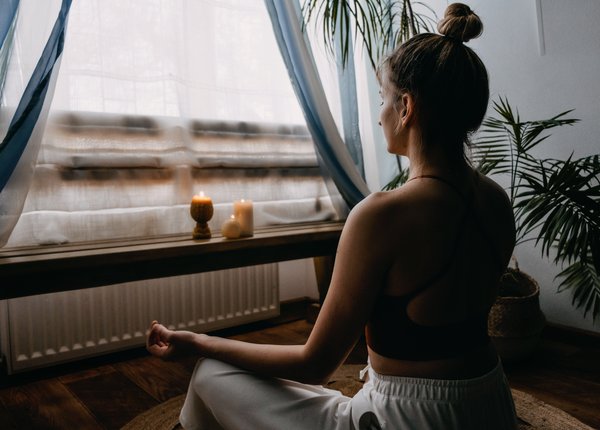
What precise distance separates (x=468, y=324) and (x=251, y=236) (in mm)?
1144

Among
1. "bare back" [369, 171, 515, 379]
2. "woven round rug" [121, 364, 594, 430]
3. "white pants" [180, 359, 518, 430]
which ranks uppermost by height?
"bare back" [369, 171, 515, 379]

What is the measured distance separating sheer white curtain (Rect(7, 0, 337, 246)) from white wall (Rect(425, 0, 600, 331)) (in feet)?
3.28

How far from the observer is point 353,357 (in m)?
1.91

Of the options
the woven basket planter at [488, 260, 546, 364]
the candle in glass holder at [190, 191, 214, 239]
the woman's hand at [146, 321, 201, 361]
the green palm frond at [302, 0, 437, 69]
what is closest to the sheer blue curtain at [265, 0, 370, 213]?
the green palm frond at [302, 0, 437, 69]

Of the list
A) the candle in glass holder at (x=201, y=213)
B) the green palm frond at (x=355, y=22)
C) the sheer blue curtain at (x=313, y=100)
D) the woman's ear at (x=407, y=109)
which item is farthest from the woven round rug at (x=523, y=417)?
the green palm frond at (x=355, y=22)

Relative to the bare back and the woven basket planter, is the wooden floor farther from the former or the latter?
the bare back

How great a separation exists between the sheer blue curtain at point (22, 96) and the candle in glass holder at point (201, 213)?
1.74ft

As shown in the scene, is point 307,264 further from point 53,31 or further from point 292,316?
point 53,31

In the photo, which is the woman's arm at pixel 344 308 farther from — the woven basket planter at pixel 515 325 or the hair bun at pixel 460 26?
the woven basket planter at pixel 515 325

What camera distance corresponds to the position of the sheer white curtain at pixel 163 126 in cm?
160

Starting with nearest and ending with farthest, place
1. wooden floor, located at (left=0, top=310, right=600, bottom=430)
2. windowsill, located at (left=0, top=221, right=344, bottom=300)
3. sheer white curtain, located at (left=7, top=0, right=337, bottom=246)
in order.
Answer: windowsill, located at (left=0, top=221, right=344, bottom=300) → wooden floor, located at (left=0, top=310, right=600, bottom=430) → sheer white curtain, located at (left=7, top=0, right=337, bottom=246)

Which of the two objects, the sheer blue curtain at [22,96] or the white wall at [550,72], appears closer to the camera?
the sheer blue curtain at [22,96]

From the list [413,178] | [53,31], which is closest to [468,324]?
[413,178]

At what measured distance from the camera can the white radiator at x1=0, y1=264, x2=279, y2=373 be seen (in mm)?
1622
